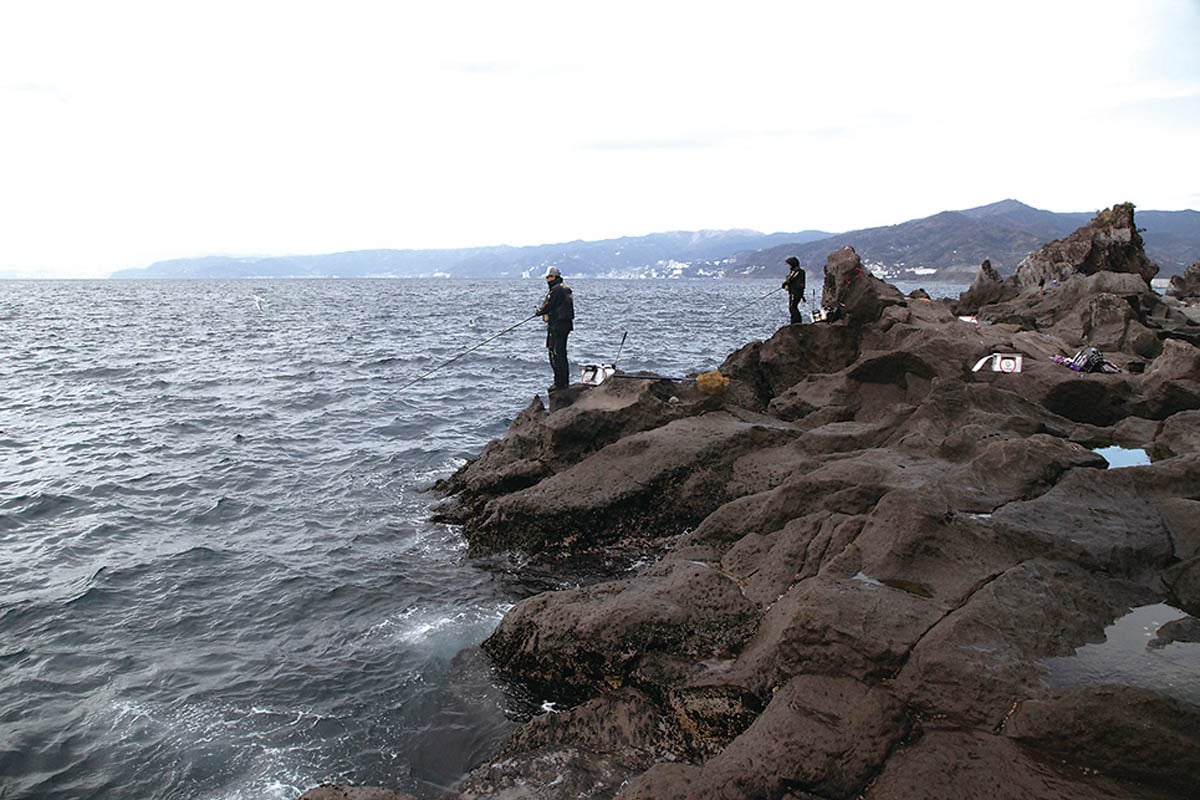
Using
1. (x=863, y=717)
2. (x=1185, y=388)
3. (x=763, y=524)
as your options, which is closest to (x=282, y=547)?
(x=763, y=524)

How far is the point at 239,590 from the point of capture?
9672 mm

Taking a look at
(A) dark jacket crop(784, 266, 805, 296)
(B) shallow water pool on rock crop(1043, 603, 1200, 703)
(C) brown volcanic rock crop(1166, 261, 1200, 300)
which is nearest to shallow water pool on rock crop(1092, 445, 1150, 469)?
(B) shallow water pool on rock crop(1043, 603, 1200, 703)

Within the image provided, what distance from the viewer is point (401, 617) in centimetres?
880

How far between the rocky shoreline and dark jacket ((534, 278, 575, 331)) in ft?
7.11

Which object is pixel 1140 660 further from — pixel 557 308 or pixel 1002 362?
pixel 557 308

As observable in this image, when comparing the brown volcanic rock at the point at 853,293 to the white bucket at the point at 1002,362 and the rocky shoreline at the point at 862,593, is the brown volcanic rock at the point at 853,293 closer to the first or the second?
the white bucket at the point at 1002,362

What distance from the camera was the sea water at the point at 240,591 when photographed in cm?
643

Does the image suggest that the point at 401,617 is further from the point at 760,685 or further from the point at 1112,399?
the point at 1112,399

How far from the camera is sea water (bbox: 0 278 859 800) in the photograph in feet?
21.1

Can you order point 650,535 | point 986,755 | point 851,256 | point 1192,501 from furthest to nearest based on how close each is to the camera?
point 851,256 → point 650,535 → point 1192,501 → point 986,755

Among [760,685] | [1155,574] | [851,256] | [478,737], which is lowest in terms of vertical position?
[478,737]

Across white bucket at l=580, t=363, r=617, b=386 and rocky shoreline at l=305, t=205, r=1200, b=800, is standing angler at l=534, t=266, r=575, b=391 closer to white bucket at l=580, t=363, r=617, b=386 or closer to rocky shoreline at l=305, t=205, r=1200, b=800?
white bucket at l=580, t=363, r=617, b=386

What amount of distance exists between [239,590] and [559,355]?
22.3ft

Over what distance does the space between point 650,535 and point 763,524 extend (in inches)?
96.4
